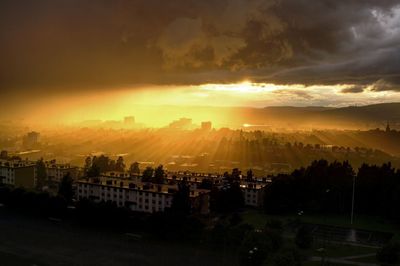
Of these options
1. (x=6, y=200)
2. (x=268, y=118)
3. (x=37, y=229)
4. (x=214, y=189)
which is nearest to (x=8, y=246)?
(x=37, y=229)

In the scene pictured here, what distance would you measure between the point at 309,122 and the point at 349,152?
13636 millimetres

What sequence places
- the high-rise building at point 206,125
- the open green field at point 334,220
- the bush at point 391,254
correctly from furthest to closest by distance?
the high-rise building at point 206,125 < the open green field at point 334,220 < the bush at point 391,254

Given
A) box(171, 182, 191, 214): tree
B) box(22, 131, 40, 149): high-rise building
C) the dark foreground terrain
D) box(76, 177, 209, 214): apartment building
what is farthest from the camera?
box(22, 131, 40, 149): high-rise building

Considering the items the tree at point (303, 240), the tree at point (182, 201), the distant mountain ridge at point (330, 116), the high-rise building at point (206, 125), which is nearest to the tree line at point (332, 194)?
the tree at point (182, 201)

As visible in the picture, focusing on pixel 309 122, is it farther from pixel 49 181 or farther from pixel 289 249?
pixel 289 249

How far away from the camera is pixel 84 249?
34.1 ft

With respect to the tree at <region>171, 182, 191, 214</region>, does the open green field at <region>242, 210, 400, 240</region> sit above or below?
below

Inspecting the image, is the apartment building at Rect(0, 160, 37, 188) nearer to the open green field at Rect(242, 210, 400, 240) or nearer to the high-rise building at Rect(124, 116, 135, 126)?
the open green field at Rect(242, 210, 400, 240)

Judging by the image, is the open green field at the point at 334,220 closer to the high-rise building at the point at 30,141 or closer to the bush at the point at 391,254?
the bush at the point at 391,254

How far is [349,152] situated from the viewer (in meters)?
29.2

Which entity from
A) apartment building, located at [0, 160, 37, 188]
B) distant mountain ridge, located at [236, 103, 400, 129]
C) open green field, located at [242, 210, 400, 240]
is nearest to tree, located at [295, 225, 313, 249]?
open green field, located at [242, 210, 400, 240]

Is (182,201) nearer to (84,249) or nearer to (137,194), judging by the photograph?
(137,194)

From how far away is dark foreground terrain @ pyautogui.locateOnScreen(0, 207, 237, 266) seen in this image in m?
9.58

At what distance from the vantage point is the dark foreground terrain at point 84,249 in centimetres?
958
